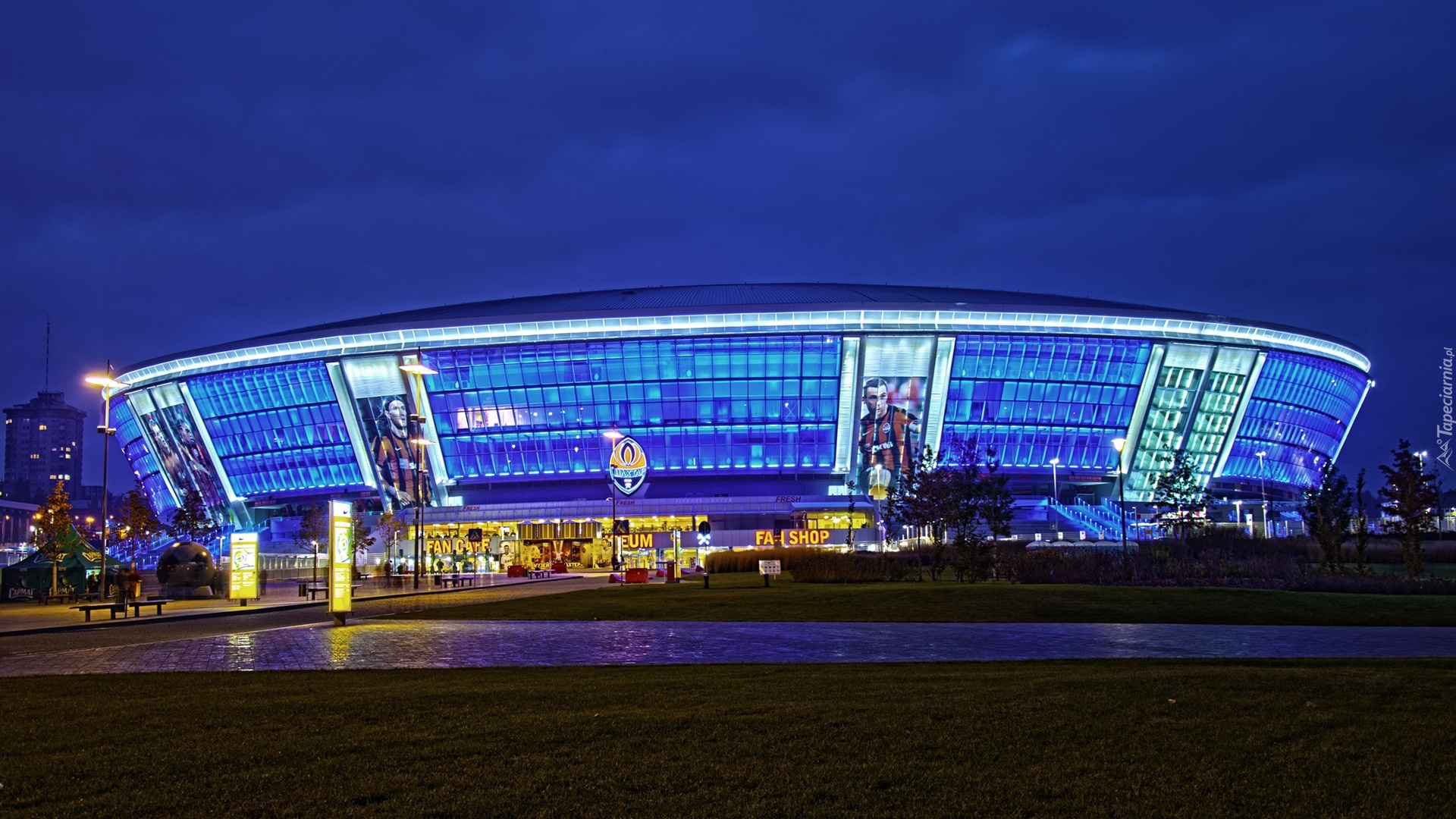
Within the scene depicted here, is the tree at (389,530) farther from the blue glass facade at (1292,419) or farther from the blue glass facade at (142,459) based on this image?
the blue glass facade at (1292,419)

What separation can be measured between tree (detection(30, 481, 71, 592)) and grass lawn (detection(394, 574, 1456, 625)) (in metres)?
22.2

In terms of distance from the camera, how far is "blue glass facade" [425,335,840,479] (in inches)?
3342

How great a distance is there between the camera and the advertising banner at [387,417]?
284 feet

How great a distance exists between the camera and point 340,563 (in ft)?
92.9

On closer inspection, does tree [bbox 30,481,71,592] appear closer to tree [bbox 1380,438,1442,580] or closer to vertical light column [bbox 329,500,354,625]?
vertical light column [bbox 329,500,354,625]

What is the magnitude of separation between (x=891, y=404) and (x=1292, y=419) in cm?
3760

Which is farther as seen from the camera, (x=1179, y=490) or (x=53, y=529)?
(x=1179, y=490)

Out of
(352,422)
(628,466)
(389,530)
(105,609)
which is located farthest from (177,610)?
(352,422)

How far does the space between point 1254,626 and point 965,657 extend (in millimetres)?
9827

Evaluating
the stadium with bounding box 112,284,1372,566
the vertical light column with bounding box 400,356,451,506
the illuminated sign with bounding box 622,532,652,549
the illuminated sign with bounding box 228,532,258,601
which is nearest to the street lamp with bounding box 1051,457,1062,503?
the stadium with bounding box 112,284,1372,566

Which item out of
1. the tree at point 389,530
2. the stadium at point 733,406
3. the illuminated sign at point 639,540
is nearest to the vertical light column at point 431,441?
the stadium at point 733,406

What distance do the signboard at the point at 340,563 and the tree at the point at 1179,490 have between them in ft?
171

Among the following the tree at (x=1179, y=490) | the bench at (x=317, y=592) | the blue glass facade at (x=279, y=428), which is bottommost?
the bench at (x=317, y=592)

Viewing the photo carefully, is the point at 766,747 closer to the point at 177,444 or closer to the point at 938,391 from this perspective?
the point at 938,391
